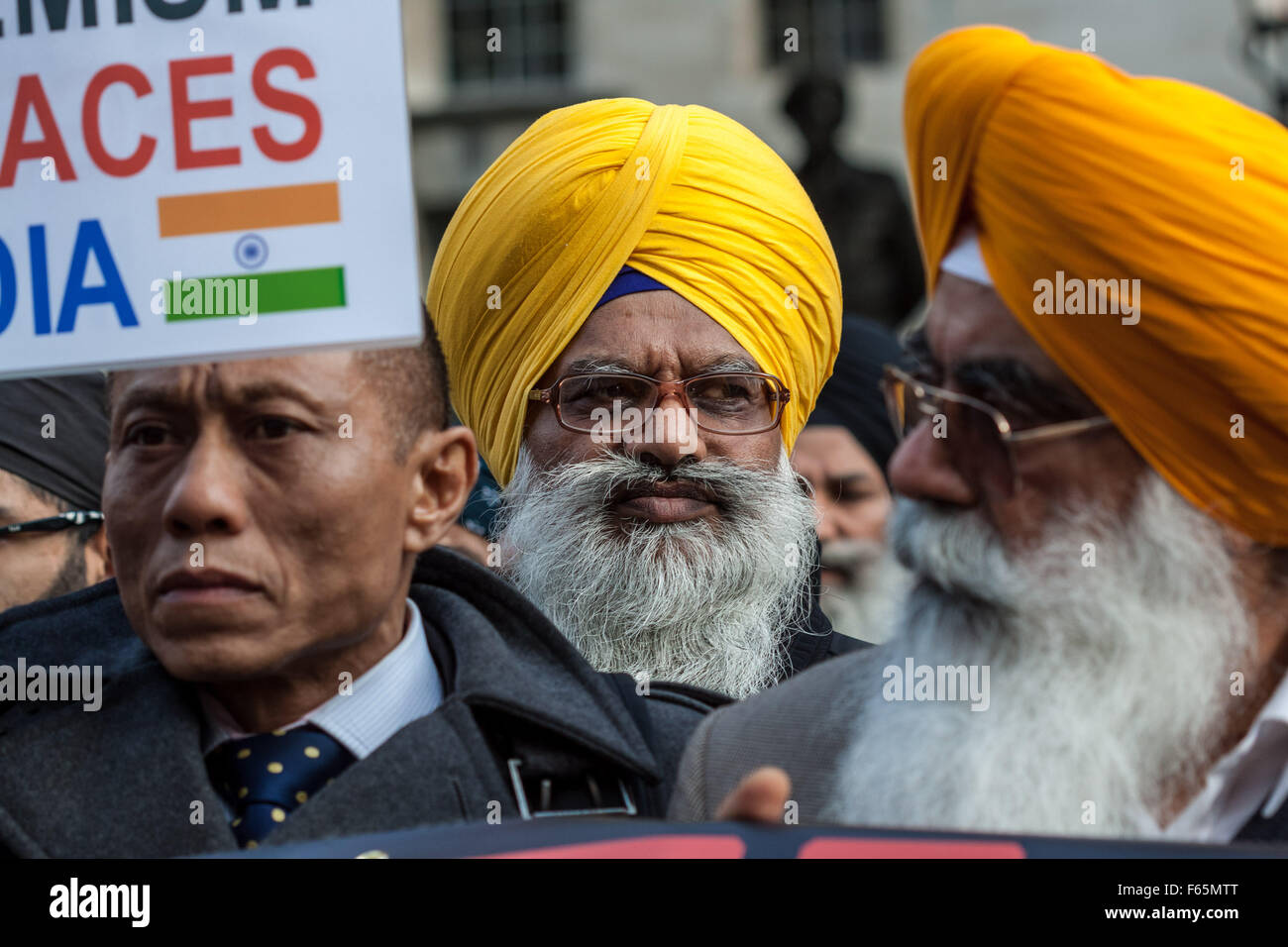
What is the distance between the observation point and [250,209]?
8.79 feet

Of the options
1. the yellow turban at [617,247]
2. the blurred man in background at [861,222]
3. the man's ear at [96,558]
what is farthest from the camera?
the blurred man in background at [861,222]

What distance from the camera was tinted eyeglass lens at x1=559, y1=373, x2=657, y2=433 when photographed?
3.85 meters

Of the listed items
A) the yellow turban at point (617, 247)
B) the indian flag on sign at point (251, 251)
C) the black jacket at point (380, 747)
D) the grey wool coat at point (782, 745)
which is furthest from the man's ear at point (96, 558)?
the grey wool coat at point (782, 745)

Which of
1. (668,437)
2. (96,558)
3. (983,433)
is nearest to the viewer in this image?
(983,433)

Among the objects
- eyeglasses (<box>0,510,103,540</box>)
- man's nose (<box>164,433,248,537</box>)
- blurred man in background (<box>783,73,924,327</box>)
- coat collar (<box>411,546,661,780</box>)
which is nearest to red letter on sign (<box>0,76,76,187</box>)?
man's nose (<box>164,433,248,537</box>)

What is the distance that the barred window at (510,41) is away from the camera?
1905 cm

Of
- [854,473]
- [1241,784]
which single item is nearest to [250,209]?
[1241,784]

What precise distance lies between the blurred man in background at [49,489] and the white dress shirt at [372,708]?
4.59 ft

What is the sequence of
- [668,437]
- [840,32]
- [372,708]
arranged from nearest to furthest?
[372,708], [668,437], [840,32]

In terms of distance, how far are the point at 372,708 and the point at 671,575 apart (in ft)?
3.84

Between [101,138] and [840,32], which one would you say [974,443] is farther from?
[840,32]

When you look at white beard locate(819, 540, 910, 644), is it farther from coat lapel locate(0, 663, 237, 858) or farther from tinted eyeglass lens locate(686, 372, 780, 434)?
coat lapel locate(0, 663, 237, 858)

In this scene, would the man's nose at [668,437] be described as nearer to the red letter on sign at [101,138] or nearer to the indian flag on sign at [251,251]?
the indian flag on sign at [251,251]

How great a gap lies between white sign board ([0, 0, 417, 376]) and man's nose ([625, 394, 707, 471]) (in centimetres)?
123
